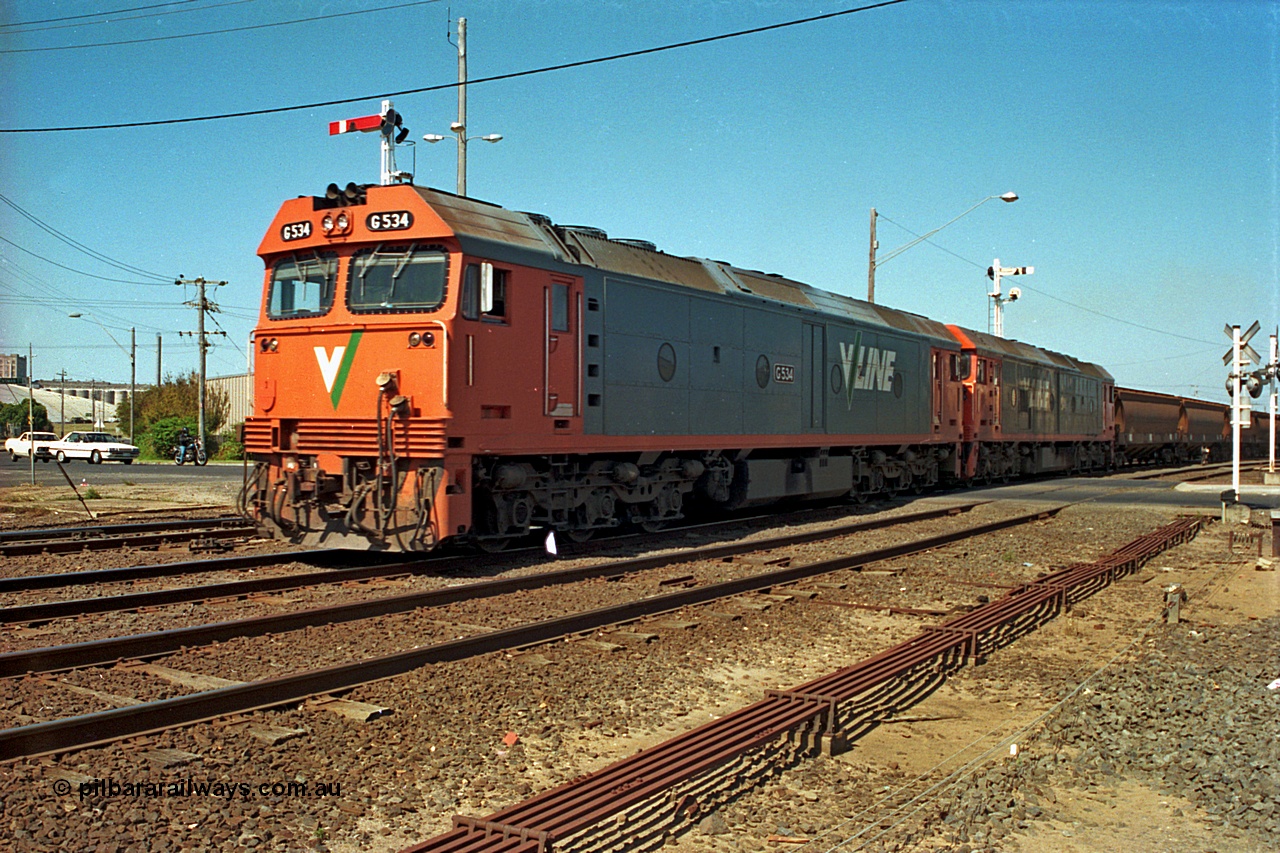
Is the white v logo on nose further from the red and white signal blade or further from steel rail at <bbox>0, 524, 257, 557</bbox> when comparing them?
the red and white signal blade

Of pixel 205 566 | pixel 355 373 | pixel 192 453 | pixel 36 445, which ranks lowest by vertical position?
pixel 205 566

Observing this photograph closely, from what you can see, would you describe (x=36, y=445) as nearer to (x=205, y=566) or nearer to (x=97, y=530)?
(x=97, y=530)

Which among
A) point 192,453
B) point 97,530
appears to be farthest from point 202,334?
point 97,530

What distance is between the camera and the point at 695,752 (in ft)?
17.1

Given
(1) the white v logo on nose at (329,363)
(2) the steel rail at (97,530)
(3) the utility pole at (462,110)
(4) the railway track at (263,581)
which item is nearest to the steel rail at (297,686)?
(4) the railway track at (263,581)

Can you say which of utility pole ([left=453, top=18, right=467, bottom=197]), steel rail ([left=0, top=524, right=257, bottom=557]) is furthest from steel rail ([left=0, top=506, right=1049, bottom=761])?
utility pole ([left=453, top=18, right=467, bottom=197])

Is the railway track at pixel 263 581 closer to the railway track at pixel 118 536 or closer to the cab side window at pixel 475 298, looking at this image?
the railway track at pixel 118 536

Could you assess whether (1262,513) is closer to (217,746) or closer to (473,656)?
(473,656)

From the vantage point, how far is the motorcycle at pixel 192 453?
45375 millimetres

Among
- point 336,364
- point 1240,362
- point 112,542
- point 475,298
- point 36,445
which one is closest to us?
point 475,298

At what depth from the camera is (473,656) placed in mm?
7492

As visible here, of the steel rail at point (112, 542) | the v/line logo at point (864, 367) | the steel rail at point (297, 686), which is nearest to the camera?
the steel rail at point (297, 686)

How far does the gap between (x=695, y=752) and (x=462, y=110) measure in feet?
58.1

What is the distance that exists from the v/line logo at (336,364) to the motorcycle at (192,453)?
1470 inches
